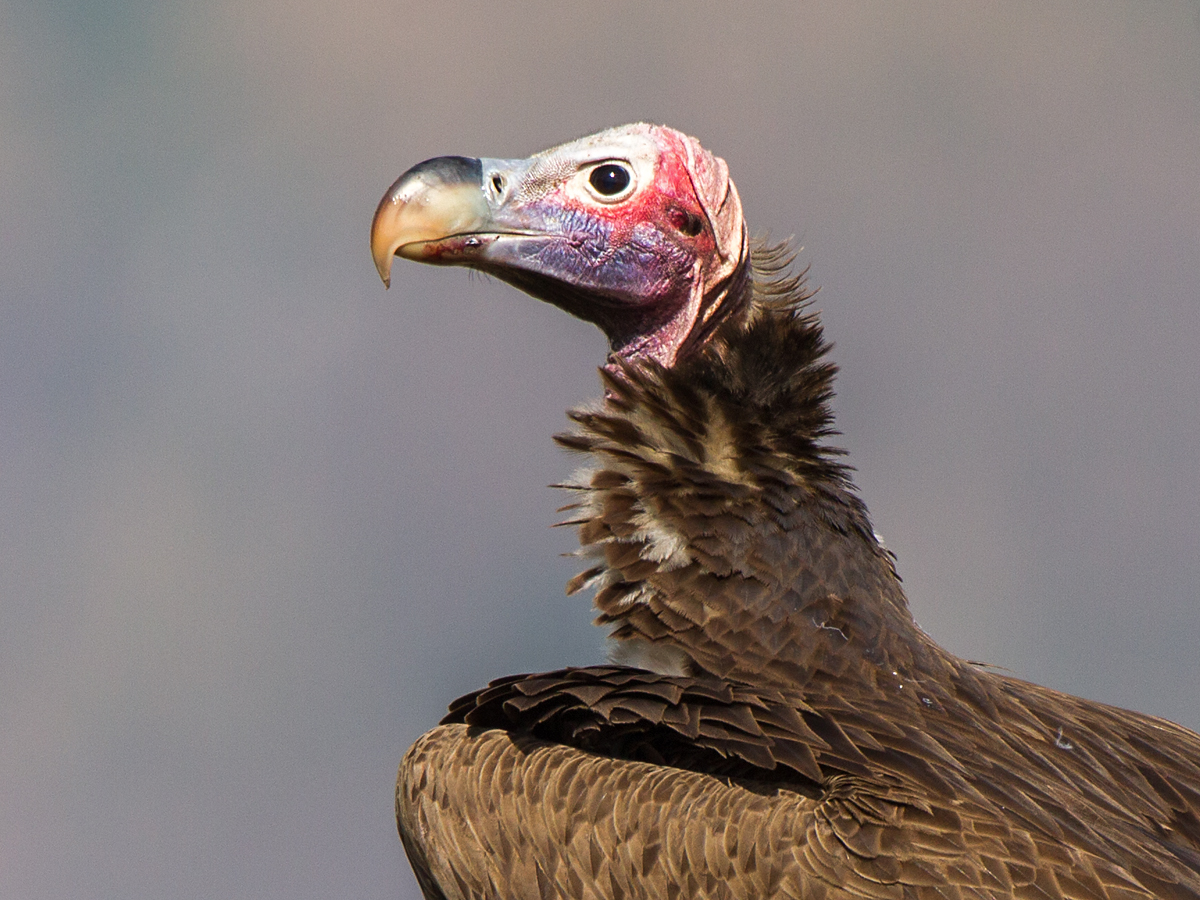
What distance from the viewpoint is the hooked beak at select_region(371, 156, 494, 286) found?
5.90 meters

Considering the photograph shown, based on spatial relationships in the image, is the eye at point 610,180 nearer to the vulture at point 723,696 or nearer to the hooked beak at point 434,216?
the vulture at point 723,696

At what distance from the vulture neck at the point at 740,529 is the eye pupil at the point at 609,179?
2.92 ft

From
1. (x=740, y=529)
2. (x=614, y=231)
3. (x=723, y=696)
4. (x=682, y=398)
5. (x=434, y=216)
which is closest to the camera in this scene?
(x=723, y=696)

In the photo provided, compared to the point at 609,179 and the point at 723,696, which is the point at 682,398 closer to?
the point at 723,696

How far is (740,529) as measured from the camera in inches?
206

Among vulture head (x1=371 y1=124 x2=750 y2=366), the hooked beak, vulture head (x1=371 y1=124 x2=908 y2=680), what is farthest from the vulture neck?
the hooked beak

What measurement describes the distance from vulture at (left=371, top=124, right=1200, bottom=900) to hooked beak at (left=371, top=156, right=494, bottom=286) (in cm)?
1

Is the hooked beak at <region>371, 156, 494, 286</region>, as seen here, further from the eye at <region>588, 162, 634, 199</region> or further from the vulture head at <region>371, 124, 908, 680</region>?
the eye at <region>588, 162, 634, 199</region>

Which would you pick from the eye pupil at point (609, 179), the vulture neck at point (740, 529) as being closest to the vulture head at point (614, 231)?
the eye pupil at point (609, 179)

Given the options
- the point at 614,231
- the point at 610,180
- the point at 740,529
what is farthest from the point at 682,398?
the point at 610,180

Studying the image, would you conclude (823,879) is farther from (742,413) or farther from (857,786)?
(742,413)

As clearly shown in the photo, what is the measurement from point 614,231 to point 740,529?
160 cm

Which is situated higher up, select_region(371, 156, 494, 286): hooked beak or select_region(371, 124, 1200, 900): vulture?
select_region(371, 156, 494, 286): hooked beak

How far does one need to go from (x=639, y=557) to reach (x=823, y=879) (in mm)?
1421
